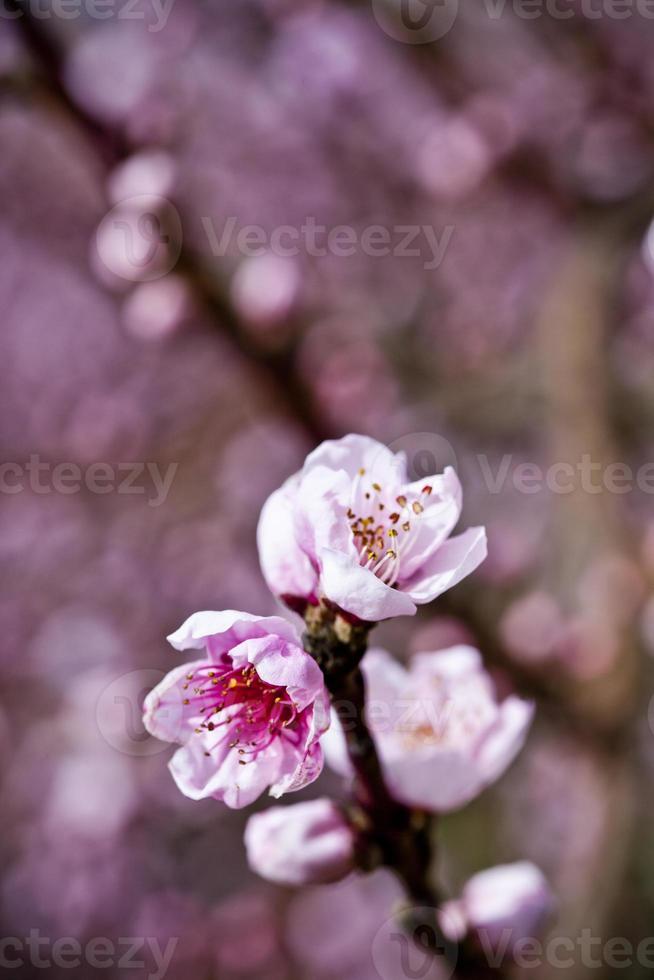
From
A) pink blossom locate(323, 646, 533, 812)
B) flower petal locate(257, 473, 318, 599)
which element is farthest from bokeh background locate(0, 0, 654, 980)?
flower petal locate(257, 473, 318, 599)

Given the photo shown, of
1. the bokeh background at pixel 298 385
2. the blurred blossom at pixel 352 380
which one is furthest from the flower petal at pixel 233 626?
the blurred blossom at pixel 352 380

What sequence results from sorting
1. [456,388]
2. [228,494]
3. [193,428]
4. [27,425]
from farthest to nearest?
[27,425]
[228,494]
[193,428]
[456,388]

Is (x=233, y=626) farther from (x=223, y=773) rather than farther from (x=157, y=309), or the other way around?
(x=157, y=309)

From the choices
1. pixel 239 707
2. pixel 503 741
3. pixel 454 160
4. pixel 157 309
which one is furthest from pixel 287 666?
pixel 454 160

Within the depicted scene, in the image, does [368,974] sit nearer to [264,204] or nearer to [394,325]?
[394,325]

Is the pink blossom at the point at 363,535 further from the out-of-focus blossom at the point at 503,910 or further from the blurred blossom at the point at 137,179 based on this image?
the blurred blossom at the point at 137,179

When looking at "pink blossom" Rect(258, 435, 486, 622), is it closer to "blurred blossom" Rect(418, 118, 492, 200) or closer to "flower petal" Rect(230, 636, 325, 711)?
"flower petal" Rect(230, 636, 325, 711)

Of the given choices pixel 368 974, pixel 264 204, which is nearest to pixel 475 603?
pixel 368 974
